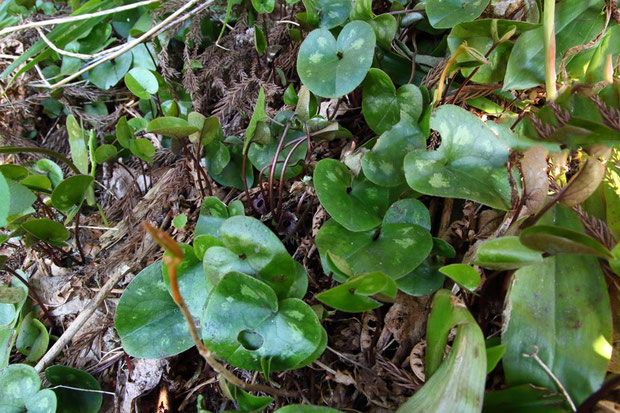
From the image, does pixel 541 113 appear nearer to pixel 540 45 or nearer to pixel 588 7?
pixel 540 45

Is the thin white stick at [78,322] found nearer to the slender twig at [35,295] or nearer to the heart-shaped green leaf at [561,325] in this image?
the slender twig at [35,295]

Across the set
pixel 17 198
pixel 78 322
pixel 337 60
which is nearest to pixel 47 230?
pixel 17 198

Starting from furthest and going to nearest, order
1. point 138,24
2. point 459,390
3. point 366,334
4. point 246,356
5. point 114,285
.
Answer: point 138,24
point 114,285
point 366,334
point 246,356
point 459,390

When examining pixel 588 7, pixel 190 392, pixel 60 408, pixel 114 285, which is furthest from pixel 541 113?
pixel 60 408

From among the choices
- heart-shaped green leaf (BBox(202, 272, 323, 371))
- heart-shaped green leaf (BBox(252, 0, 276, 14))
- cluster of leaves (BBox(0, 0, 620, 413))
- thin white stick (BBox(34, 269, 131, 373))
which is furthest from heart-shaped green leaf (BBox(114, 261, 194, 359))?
heart-shaped green leaf (BBox(252, 0, 276, 14))

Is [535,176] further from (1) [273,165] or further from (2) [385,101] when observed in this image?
(1) [273,165]

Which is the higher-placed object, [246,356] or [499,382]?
[246,356]
